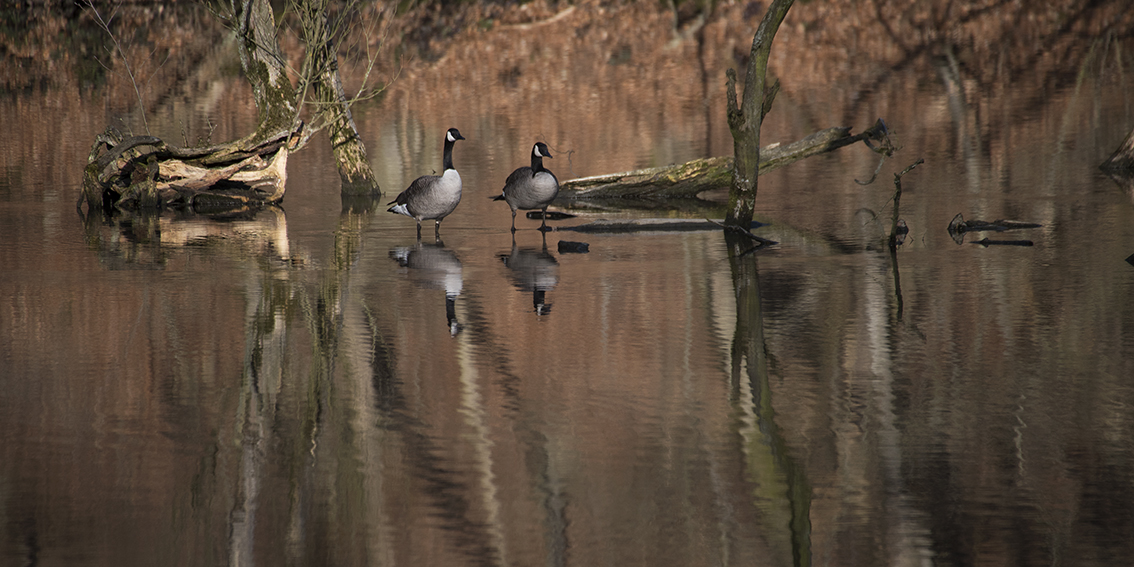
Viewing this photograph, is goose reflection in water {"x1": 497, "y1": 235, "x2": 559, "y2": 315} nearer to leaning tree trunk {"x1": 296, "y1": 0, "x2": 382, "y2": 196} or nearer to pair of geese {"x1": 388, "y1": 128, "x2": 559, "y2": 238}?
pair of geese {"x1": 388, "y1": 128, "x2": 559, "y2": 238}

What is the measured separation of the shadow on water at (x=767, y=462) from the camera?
4.91 meters

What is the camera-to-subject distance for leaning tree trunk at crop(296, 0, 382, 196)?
54.5ft

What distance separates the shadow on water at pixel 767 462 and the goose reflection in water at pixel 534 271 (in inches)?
67.1

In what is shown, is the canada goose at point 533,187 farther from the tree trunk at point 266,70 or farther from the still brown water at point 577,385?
the tree trunk at point 266,70

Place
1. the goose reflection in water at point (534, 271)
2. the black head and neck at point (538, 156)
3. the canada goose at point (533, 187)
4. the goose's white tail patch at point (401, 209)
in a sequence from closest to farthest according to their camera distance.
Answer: the goose reflection in water at point (534, 271)
the canada goose at point (533, 187)
the black head and neck at point (538, 156)
the goose's white tail patch at point (401, 209)

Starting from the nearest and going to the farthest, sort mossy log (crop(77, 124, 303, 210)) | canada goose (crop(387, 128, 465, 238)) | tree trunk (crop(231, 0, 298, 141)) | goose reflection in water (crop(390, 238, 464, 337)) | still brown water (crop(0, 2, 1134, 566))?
still brown water (crop(0, 2, 1134, 566)) → goose reflection in water (crop(390, 238, 464, 337)) → canada goose (crop(387, 128, 465, 238)) → mossy log (crop(77, 124, 303, 210)) → tree trunk (crop(231, 0, 298, 141))

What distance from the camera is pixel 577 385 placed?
718 cm

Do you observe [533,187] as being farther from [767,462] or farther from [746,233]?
[767,462]

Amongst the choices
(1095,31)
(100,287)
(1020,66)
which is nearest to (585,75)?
(1020,66)

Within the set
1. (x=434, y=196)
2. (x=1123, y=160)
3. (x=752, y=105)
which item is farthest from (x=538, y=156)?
(x=1123, y=160)

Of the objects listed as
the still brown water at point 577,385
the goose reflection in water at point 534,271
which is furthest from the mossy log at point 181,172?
the goose reflection in water at point 534,271

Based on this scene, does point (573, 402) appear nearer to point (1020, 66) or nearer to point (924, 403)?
point (924, 403)

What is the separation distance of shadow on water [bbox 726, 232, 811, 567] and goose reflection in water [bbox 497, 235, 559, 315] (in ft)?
5.59

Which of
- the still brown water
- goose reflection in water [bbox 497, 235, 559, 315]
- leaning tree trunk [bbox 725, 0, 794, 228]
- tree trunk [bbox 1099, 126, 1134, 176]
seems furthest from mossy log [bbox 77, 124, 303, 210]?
tree trunk [bbox 1099, 126, 1134, 176]
